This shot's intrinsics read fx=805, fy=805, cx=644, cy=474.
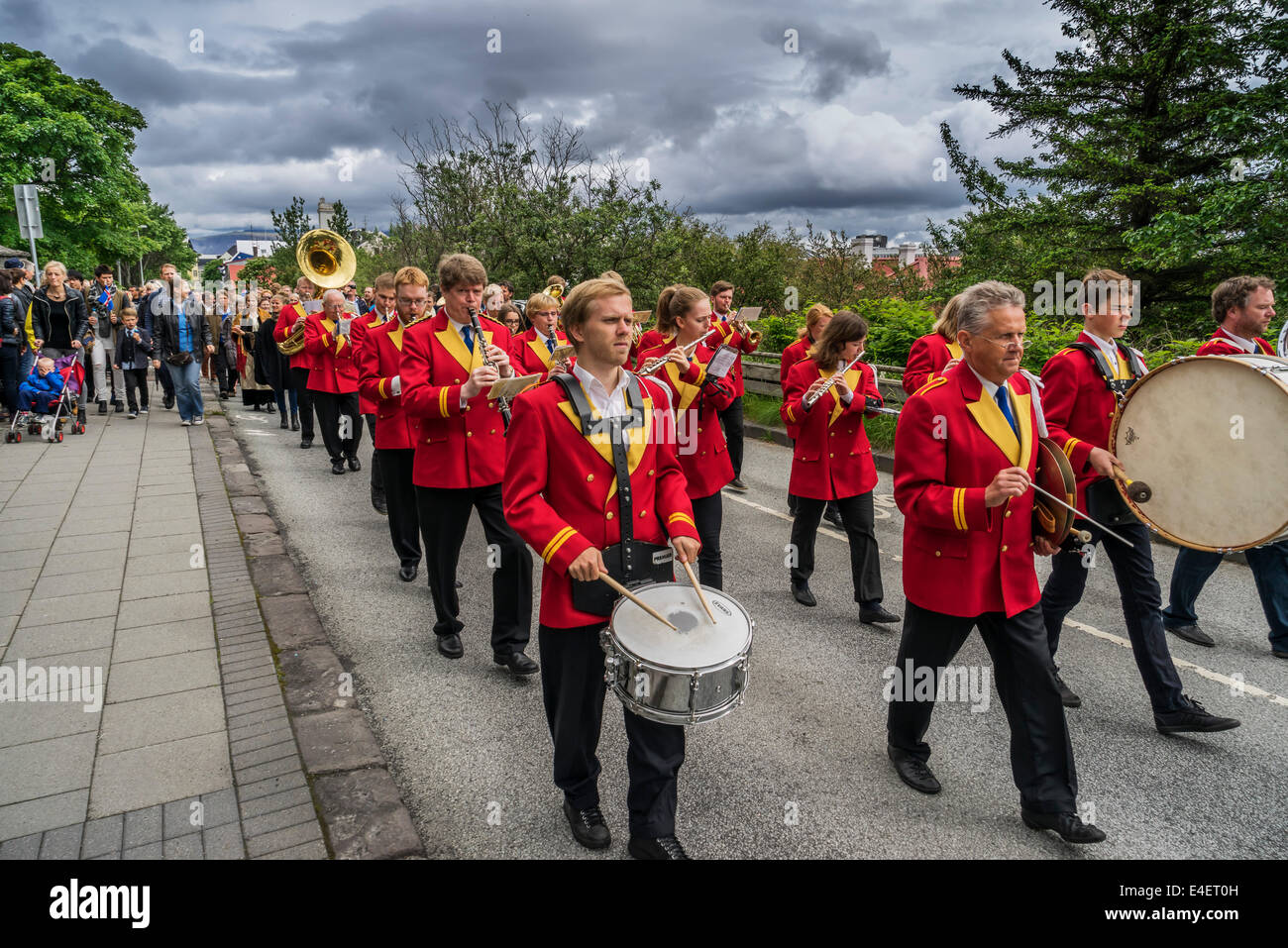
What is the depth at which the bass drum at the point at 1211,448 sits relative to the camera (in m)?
3.51

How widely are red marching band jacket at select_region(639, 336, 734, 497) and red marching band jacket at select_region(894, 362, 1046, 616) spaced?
7.58 feet

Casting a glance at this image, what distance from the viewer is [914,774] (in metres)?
3.64

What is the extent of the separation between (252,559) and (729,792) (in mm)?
4386

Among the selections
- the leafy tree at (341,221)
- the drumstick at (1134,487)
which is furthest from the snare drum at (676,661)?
the leafy tree at (341,221)

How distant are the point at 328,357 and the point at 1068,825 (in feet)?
28.6

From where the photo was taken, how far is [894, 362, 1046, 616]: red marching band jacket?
3.17 meters

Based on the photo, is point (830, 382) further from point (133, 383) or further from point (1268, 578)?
point (133, 383)

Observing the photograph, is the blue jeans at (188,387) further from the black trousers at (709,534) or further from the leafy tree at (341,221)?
the leafy tree at (341,221)

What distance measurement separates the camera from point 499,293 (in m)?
9.66

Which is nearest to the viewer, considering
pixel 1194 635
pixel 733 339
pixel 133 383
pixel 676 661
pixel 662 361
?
pixel 676 661

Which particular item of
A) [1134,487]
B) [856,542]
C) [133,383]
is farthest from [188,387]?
[1134,487]
